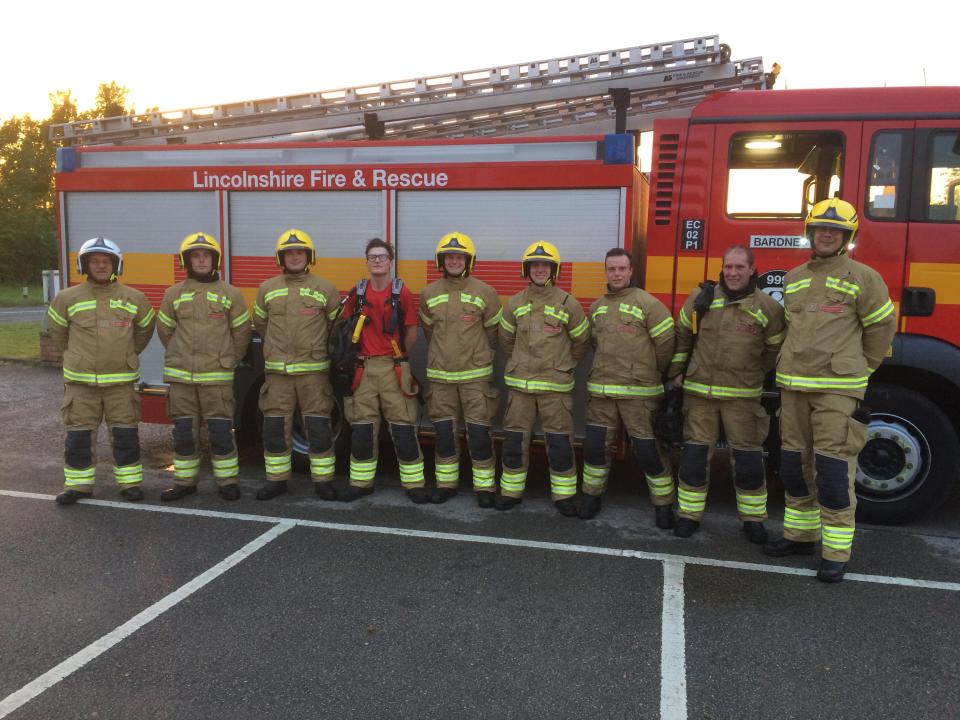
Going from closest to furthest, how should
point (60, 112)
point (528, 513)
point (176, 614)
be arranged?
1. point (176, 614)
2. point (528, 513)
3. point (60, 112)

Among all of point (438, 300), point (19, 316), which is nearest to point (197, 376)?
point (438, 300)

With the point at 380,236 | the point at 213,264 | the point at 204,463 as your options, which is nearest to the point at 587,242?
the point at 380,236

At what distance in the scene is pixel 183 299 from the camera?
5.05 metres

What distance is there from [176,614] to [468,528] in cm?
174

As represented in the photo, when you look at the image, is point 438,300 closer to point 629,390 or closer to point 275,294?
point 275,294

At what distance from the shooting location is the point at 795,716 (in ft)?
8.82

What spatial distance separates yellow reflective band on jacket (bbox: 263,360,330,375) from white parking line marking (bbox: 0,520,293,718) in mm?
1117

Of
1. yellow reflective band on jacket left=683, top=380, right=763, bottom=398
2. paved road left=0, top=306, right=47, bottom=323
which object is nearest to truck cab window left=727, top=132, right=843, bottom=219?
yellow reflective band on jacket left=683, top=380, right=763, bottom=398

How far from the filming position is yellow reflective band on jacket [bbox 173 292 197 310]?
16.5ft

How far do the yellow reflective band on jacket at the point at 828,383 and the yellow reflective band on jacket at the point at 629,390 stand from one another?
2.73 ft

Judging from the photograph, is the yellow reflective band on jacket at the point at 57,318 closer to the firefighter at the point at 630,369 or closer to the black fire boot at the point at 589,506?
the firefighter at the point at 630,369

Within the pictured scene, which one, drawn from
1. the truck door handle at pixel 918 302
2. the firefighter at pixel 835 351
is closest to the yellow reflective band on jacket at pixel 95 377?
the firefighter at pixel 835 351

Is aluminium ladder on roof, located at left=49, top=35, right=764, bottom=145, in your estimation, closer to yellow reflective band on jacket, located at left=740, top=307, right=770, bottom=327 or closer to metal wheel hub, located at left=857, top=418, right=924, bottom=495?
yellow reflective band on jacket, located at left=740, top=307, right=770, bottom=327

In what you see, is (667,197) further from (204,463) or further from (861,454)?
(204,463)
